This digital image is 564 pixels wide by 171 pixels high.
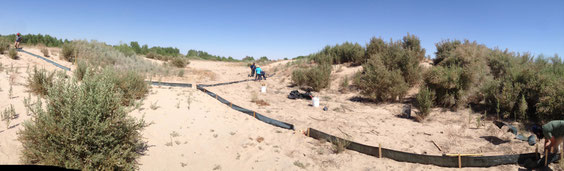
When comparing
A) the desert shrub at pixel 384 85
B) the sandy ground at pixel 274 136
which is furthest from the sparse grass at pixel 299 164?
the desert shrub at pixel 384 85

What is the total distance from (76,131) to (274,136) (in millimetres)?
3571

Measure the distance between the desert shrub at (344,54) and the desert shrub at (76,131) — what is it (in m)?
13.9

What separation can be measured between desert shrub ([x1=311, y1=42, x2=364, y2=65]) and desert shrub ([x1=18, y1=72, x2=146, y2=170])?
13860 millimetres

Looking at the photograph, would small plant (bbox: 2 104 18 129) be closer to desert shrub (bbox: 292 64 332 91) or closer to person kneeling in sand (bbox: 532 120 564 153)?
person kneeling in sand (bbox: 532 120 564 153)


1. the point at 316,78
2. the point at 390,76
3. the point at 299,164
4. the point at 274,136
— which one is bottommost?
the point at 299,164

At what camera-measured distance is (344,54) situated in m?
17.6

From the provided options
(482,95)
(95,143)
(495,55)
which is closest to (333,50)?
(495,55)

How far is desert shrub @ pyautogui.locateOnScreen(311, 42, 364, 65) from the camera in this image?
16005 millimetres

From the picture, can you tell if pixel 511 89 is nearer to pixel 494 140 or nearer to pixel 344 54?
pixel 494 140

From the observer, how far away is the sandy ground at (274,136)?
440 cm

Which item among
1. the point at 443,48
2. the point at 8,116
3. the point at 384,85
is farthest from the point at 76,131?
the point at 443,48

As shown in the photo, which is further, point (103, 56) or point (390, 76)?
point (103, 56)

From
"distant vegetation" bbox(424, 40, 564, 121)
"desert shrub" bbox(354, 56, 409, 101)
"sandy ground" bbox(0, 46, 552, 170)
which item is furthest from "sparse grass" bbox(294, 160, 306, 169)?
"desert shrub" bbox(354, 56, 409, 101)

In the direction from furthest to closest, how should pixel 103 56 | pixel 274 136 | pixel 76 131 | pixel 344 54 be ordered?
1. pixel 344 54
2. pixel 103 56
3. pixel 274 136
4. pixel 76 131
